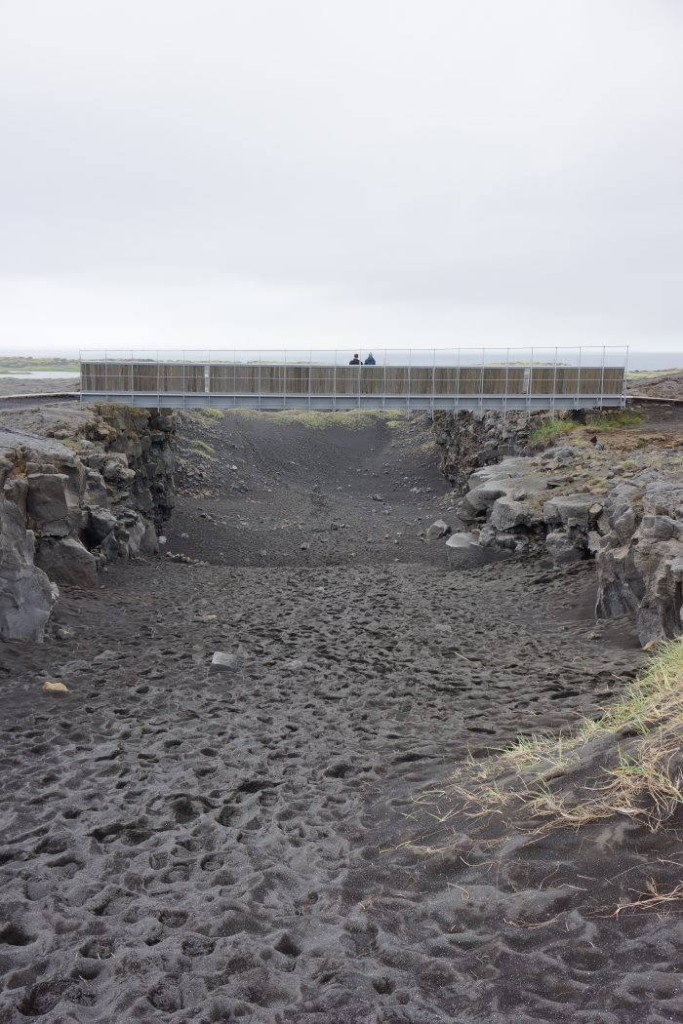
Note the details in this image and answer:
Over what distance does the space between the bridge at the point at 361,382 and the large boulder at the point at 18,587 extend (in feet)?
69.8

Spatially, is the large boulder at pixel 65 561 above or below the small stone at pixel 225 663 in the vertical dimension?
above

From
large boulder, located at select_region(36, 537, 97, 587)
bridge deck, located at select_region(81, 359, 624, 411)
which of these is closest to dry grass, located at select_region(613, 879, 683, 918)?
large boulder, located at select_region(36, 537, 97, 587)

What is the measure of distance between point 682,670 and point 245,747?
608 cm

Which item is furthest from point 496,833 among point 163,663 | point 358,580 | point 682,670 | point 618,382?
point 618,382

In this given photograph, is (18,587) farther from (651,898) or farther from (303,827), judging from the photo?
(651,898)

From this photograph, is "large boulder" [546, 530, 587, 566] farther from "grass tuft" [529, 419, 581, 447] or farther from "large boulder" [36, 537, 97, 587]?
"grass tuft" [529, 419, 581, 447]

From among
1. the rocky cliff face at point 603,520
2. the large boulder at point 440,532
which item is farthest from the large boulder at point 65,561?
the large boulder at point 440,532

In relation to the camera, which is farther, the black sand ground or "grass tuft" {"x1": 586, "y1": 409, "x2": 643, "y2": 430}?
"grass tuft" {"x1": 586, "y1": 409, "x2": 643, "y2": 430}

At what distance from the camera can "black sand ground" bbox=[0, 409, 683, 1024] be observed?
505 cm

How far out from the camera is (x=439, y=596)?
63.1 ft

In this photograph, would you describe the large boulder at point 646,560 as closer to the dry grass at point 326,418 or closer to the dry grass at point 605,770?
the dry grass at point 605,770

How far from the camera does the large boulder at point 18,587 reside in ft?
43.6

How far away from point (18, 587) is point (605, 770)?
→ 36.9ft

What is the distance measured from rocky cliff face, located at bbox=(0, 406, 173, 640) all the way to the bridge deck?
225 centimetres
